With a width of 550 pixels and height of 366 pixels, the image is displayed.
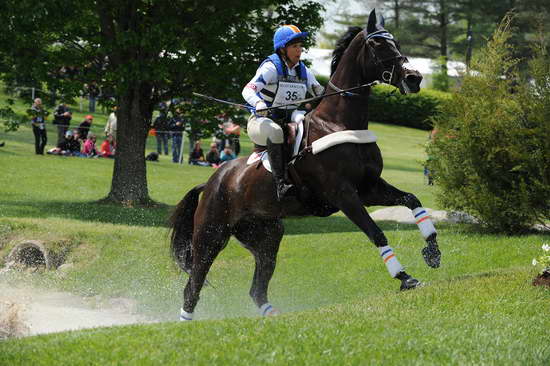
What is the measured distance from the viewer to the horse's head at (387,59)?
8.57m

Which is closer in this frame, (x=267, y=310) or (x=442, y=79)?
(x=267, y=310)

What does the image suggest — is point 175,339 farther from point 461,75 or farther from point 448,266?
point 461,75

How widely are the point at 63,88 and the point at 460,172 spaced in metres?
9.92

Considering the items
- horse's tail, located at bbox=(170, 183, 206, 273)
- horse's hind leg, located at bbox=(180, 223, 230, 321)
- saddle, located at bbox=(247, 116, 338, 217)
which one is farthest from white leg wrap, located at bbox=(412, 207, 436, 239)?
horse's tail, located at bbox=(170, 183, 206, 273)

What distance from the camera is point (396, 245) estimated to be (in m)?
14.8

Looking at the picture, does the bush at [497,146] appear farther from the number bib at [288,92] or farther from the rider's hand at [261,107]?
the rider's hand at [261,107]

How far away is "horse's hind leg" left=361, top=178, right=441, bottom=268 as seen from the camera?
8.73m

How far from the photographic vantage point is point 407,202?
8.90m

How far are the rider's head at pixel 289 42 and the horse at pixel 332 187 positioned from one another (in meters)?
0.45

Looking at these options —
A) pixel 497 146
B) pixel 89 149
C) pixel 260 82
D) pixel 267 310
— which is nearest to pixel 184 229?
pixel 267 310

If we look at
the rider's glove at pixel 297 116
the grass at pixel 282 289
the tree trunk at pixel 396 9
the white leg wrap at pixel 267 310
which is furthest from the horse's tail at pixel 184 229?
the tree trunk at pixel 396 9

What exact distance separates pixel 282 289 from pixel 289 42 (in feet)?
17.9

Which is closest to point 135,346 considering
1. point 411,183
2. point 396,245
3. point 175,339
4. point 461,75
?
point 175,339

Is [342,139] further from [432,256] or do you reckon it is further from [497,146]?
[497,146]
